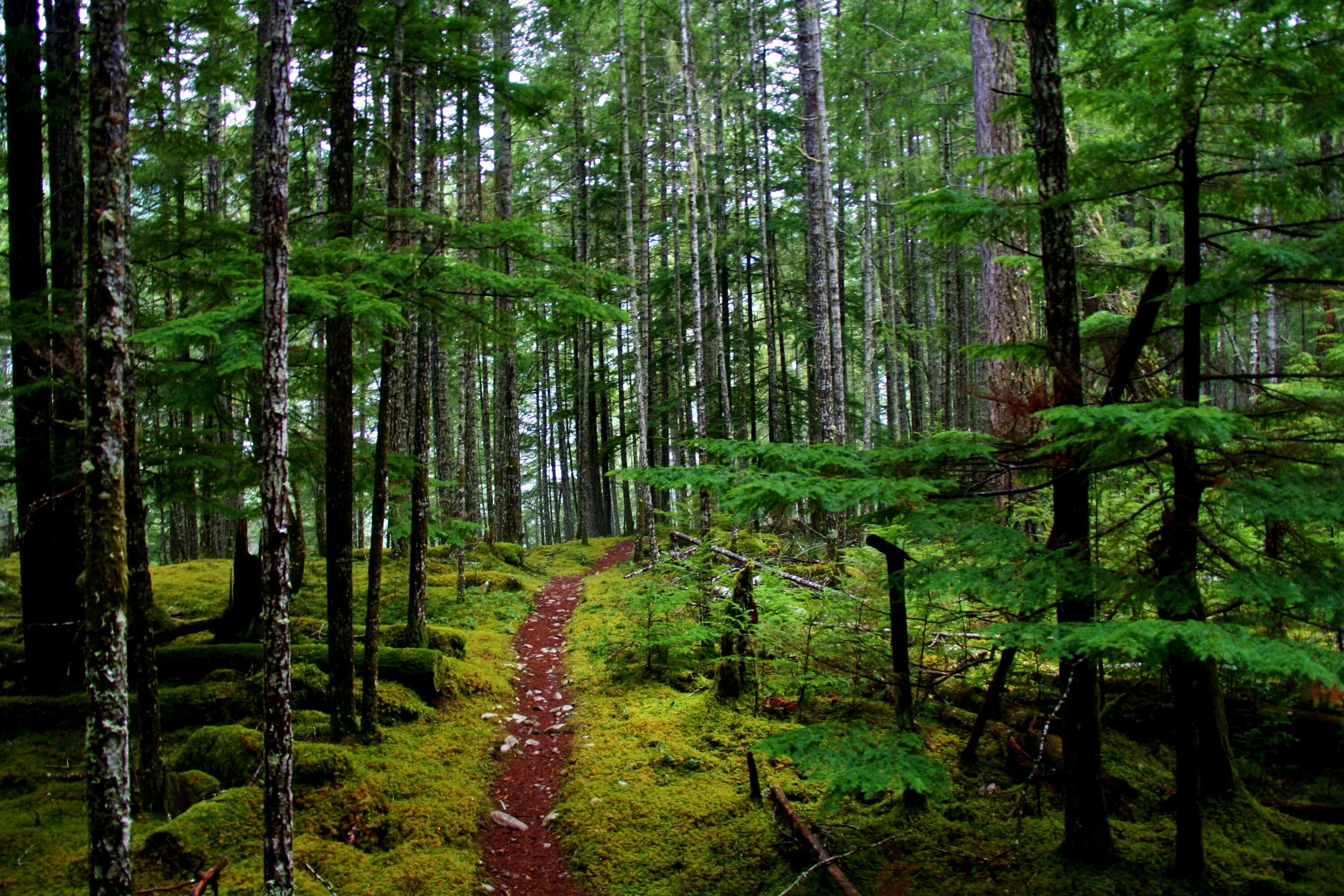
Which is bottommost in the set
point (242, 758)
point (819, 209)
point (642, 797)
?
point (642, 797)

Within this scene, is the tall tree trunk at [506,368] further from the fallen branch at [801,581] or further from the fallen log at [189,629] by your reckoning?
the fallen branch at [801,581]

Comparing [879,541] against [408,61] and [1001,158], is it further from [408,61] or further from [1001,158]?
[408,61]

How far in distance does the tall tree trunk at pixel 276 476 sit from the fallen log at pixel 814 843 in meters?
3.60

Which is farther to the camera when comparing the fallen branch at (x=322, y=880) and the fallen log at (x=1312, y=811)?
the fallen log at (x=1312, y=811)

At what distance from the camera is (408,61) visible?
343 inches

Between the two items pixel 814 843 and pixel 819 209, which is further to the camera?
pixel 819 209

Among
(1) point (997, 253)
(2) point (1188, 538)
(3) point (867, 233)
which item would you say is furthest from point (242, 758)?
(3) point (867, 233)

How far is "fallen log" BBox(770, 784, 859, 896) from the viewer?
4.52m

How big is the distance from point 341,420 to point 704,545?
5.14m

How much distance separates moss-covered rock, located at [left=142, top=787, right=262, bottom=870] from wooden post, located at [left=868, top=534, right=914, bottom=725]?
5208mm

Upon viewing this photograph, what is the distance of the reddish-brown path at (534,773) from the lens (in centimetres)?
560

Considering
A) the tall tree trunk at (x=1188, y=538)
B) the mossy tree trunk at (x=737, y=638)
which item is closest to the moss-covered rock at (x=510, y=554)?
the mossy tree trunk at (x=737, y=638)

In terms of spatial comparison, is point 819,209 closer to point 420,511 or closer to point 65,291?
point 420,511

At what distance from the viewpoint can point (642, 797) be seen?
255 inches
